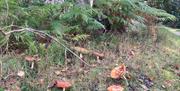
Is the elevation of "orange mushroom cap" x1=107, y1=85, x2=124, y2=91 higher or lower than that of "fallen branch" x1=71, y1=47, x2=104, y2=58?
lower

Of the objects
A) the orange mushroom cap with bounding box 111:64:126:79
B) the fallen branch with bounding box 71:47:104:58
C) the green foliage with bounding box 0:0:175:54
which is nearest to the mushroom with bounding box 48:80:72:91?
the orange mushroom cap with bounding box 111:64:126:79

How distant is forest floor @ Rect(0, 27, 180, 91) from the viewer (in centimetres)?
371

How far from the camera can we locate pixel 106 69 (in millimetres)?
4109

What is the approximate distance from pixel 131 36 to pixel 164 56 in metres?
0.63

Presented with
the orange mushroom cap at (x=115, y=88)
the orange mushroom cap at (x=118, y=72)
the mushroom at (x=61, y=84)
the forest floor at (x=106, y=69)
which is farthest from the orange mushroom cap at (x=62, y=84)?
the orange mushroom cap at (x=118, y=72)

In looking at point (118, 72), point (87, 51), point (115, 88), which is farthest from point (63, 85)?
point (87, 51)

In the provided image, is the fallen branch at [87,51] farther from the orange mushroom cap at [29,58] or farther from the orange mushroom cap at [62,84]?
the orange mushroom cap at [62,84]

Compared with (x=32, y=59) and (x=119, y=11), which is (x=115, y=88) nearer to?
(x=32, y=59)

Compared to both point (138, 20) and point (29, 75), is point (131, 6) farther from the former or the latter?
point (29, 75)

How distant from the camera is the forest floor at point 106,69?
3.71 m

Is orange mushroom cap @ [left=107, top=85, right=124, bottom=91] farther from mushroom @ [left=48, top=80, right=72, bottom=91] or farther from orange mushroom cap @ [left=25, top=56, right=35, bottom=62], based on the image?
orange mushroom cap @ [left=25, top=56, right=35, bottom=62]

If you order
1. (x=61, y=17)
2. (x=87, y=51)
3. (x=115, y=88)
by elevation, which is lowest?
(x=115, y=88)

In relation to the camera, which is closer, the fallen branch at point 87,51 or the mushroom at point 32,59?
the mushroom at point 32,59

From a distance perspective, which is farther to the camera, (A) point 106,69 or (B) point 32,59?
(A) point 106,69
